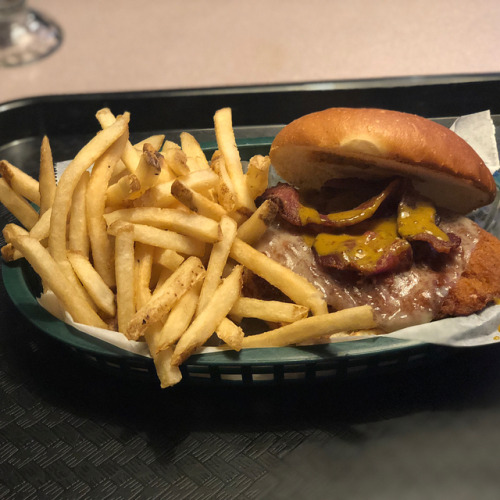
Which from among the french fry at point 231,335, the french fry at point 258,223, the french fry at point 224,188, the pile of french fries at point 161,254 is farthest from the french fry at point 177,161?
the french fry at point 231,335

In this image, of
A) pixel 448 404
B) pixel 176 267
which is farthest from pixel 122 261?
pixel 448 404

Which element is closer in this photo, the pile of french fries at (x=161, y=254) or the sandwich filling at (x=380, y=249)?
the pile of french fries at (x=161, y=254)

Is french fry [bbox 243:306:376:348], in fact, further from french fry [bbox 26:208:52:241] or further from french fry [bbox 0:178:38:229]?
french fry [bbox 0:178:38:229]

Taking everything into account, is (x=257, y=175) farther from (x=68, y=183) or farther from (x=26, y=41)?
(x=26, y=41)

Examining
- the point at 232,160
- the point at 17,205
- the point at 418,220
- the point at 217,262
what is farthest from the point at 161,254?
the point at 418,220

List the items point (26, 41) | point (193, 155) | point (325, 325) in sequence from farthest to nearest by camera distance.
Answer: point (26, 41)
point (193, 155)
point (325, 325)

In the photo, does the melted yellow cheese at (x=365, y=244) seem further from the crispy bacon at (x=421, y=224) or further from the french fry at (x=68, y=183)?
the french fry at (x=68, y=183)

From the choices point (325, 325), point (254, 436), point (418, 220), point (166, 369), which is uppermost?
point (418, 220)
